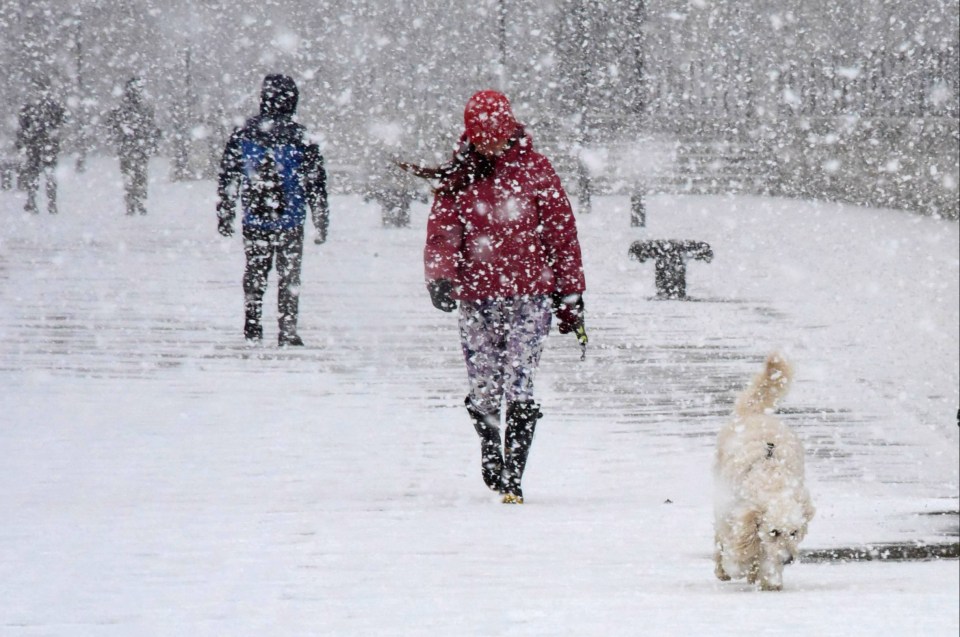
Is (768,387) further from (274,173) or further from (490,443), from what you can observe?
(274,173)

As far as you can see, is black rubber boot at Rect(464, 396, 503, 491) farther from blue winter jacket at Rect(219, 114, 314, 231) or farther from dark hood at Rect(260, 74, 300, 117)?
dark hood at Rect(260, 74, 300, 117)

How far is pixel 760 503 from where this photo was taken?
4926 mm

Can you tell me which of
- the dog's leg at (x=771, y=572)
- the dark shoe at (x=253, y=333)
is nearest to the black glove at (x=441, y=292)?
the dog's leg at (x=771, y=572)

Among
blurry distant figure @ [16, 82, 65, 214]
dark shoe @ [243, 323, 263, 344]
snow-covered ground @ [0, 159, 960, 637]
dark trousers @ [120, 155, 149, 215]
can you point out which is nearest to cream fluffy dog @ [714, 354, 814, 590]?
snow-covered ground @ [0, 159, 960, 637]

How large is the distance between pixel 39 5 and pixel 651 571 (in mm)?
46129

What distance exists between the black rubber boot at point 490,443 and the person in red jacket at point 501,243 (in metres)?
0.26

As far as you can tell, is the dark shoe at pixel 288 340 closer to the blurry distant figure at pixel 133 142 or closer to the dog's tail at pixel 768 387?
the dog's tail at pixel 768 387

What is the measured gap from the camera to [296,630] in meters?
4.30

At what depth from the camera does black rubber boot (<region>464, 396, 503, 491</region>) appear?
22.7 feet

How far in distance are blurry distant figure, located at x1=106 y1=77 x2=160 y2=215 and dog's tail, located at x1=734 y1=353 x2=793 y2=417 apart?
19979 millimetres

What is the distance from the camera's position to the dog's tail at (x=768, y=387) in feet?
17.4

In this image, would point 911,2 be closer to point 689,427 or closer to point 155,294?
point 155,294

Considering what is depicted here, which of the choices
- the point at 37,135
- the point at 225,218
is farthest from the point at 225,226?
the point at 37,135

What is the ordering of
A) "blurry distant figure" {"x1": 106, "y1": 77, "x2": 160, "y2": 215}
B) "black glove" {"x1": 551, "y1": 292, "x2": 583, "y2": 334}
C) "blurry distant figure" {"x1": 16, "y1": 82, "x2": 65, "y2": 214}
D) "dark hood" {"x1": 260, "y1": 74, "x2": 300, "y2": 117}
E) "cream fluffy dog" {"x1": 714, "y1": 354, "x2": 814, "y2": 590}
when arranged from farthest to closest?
"blurry distant figure" {"x1": 106, "y1": 77, "x2": 160, "y2": 215} < "blurry distant figure" {"x1": 16, "y1": 82, "x2": 65, "y2": 214} < "dark hood" {"x1": 260, "y1": 74, "x2": 300, "y2": 117} < "black glove" {"x1": 551, "y1": 292, "x2": 583, "y2": 334} < "cream fluffy dog" {"x1": 714, "y1": 354, "x2": 814, "y2": 590}
